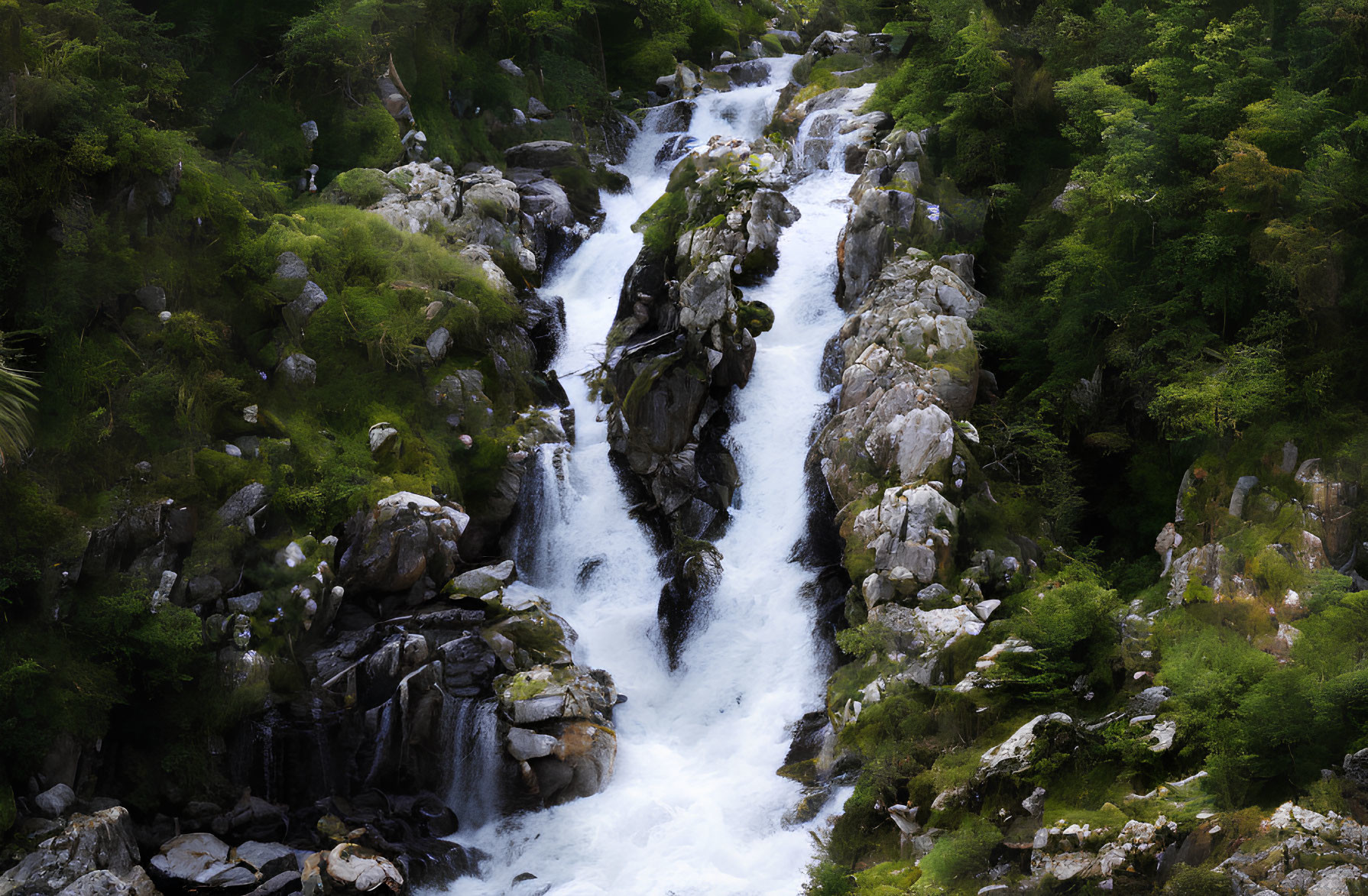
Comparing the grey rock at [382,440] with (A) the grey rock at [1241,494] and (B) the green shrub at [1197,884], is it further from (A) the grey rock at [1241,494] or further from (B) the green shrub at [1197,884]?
(B) the green shrub at [1197,884]

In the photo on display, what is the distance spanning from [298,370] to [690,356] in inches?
370

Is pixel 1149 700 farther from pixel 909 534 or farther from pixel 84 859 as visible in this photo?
pixel 84 859

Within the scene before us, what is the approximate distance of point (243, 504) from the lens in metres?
18.2

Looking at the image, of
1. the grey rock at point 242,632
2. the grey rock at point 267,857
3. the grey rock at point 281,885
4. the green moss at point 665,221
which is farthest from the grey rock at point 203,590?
the green moss at point 665,221

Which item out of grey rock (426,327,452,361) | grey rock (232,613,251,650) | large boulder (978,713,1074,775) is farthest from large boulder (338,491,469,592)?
large boulder (978,713,1074,775)

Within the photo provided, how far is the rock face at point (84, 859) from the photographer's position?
13.6 metres

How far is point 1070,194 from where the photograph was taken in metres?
20.1

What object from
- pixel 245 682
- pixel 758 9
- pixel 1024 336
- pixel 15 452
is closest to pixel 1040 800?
pixel 1024 336

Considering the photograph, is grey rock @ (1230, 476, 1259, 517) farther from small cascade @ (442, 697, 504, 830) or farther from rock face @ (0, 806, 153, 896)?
rock face @ (0, 806, 153, 896)

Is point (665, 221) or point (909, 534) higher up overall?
point (665, 221)

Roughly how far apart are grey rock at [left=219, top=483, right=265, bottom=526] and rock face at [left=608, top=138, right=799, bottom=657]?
8.64 meters

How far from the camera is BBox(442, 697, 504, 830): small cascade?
17.2m

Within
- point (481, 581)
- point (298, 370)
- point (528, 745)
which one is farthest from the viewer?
point (298, 370)

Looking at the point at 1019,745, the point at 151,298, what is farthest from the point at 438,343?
the point at 1019,745
